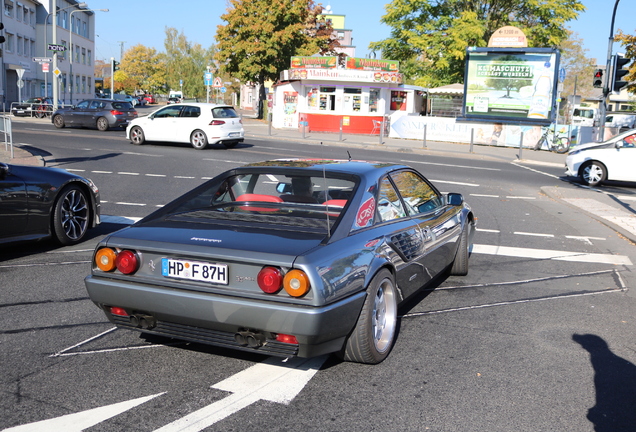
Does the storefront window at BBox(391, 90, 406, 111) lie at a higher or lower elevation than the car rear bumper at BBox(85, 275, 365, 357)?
higher

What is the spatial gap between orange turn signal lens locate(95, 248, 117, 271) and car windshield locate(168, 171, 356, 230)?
58 centimetres

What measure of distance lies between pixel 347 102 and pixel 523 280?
1256 inches

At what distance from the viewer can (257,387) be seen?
3.84 m

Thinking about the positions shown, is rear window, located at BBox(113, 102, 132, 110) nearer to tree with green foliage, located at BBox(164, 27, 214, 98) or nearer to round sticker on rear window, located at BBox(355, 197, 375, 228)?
round sticker on rear window, located at BBox(355, 197, 375, 228)

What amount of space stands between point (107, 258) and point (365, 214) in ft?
5.53

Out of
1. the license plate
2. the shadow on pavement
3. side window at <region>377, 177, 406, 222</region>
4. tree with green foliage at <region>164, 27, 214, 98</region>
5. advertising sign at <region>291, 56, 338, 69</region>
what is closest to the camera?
the shadow on pavement

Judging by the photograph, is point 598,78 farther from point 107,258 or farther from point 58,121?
point 58,121

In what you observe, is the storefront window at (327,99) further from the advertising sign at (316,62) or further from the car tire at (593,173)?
the car tire at (593,173)

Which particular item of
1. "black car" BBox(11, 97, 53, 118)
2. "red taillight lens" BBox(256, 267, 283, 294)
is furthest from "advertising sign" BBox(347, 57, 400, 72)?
"red taillight lens" BBox(256, 267, 283, 294)

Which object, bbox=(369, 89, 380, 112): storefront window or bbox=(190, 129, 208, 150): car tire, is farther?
bbox=(369, 89, 380, 112): storefront window

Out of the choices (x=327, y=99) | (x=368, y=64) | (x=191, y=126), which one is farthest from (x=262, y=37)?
(x=191, y=126)

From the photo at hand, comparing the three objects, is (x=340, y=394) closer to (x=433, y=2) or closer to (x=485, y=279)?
(x=485, y=279)

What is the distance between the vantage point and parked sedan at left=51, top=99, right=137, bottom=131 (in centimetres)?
3023

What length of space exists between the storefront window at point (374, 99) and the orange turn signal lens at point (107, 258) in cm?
3493
